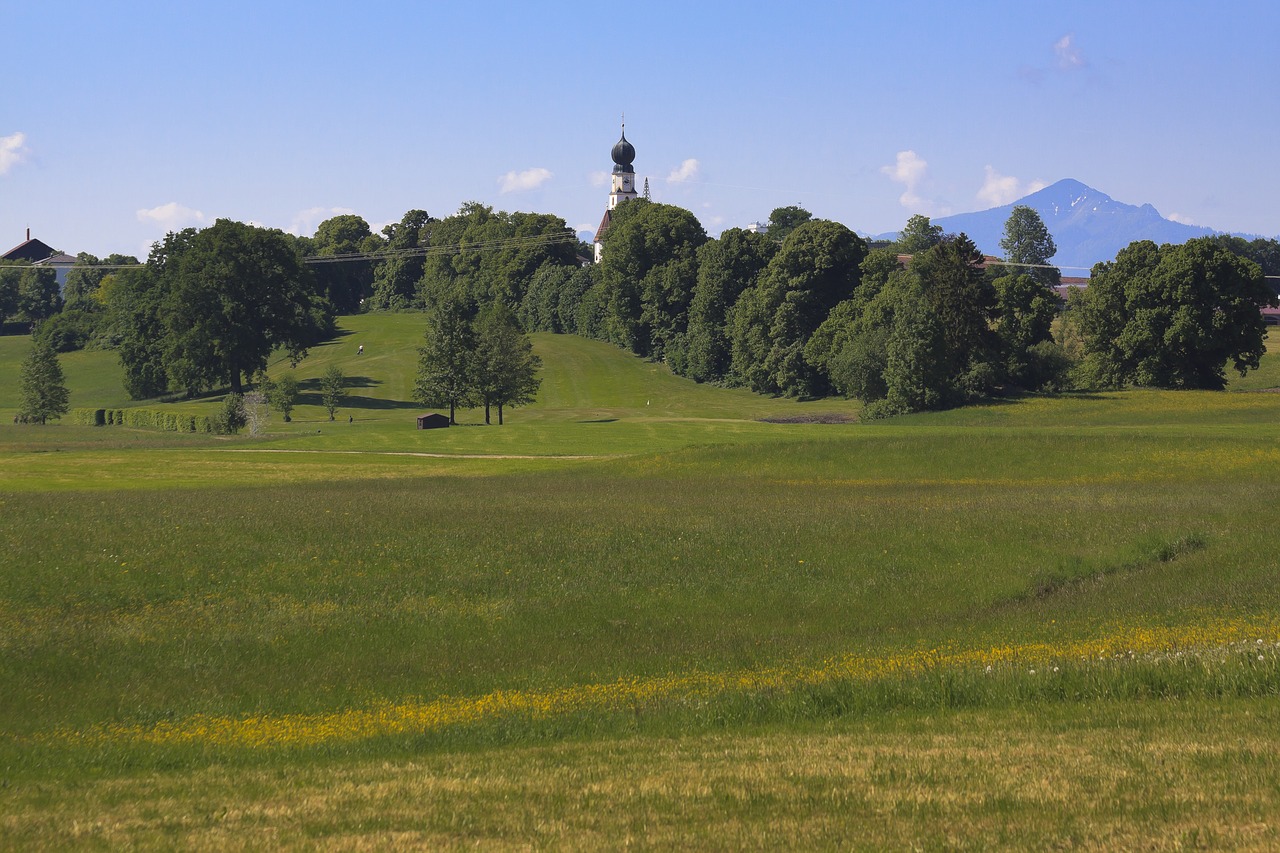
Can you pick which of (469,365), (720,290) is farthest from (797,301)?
(469,365)

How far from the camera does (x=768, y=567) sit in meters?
26.1

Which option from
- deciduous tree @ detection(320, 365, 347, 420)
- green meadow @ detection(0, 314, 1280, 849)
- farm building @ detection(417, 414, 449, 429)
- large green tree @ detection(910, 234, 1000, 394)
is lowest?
green meadow @ detection(0, 314, 1280, 849)

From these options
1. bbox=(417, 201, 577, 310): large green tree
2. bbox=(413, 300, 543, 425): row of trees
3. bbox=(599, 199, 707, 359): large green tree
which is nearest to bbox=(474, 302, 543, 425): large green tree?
bbox=(413, 300, 543, 425): row of trees

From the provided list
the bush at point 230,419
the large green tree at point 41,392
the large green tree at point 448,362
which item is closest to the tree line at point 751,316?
the large green tree at point 448,362

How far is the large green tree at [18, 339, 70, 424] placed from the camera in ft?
330

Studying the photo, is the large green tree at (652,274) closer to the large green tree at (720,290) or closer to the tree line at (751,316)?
the tree line at (751,316)

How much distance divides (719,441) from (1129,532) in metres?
36.9

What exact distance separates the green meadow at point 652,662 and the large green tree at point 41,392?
62.6 m

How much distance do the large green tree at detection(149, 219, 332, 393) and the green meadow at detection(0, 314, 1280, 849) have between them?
64.1 metres

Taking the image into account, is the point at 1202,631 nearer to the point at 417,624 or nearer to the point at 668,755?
the point at 668,755

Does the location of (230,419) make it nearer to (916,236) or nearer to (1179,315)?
(1179,315)

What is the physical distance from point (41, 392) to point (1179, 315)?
95.1 metres

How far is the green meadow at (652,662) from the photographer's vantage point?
10.4 meters

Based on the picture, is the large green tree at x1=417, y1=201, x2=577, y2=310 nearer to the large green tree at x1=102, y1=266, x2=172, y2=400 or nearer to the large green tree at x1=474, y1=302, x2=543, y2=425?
the large green tree at x1=102, y1=266, x2=172, y2=400
